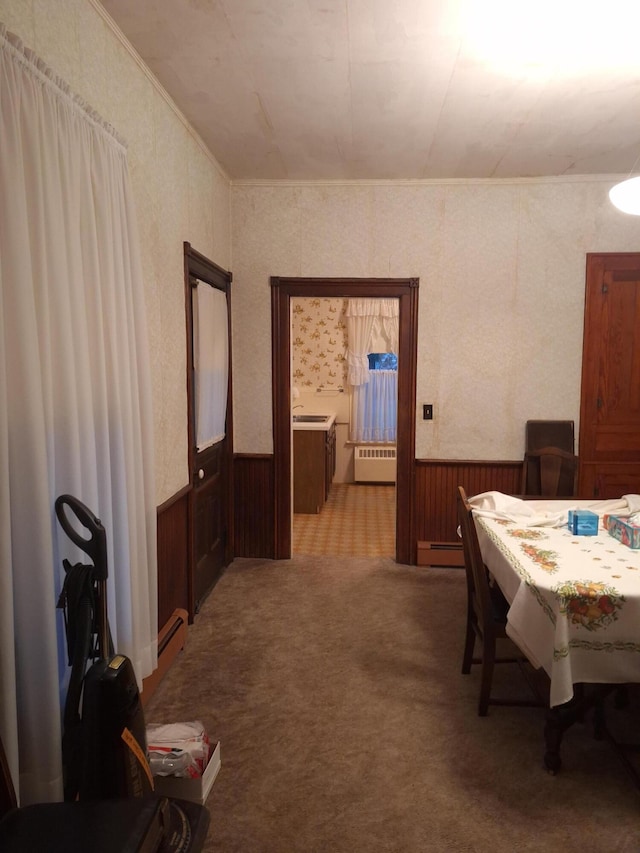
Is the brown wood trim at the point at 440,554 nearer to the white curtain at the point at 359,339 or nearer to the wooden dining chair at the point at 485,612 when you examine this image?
the wooden dining chair at the point at 485,612

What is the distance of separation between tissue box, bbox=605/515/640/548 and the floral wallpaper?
4738mm

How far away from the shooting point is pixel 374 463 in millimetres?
7141

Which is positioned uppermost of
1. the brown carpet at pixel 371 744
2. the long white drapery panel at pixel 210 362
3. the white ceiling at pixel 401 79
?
the white ceiling at pixel 401 79

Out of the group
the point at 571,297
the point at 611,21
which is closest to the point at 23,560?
the point at 611,21

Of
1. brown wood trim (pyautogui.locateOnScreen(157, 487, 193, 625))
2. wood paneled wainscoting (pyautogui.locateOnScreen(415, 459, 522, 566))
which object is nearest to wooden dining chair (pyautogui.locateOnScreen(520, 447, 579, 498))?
wood paneled wainscoting (pyautogui.locateOnScreen(415, 459, 522, 566))

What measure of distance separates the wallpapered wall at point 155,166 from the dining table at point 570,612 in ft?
5.65

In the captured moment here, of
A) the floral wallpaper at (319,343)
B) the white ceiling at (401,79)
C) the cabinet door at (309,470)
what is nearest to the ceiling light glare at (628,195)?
the white ceiling at (401,79)

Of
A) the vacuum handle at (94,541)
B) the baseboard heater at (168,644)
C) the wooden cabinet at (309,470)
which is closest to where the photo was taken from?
the vacuum handle at (94,541)

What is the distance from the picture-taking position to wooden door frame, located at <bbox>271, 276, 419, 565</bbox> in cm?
439

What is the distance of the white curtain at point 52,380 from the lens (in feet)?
5.13

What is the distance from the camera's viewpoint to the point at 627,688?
2652 millimetres

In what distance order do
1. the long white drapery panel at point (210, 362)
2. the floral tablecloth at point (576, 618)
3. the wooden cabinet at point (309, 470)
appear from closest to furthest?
1. the floral tablecloth at point (576, 618)
2. the long white drapery panel at point (210, 362)
3. the wooden cabinet at point (309, 470)

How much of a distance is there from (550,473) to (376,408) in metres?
3.15

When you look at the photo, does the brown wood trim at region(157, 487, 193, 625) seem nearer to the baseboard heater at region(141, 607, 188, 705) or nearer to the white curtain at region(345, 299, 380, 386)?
the baseboard heater at region(141, 607, 188, 705)
